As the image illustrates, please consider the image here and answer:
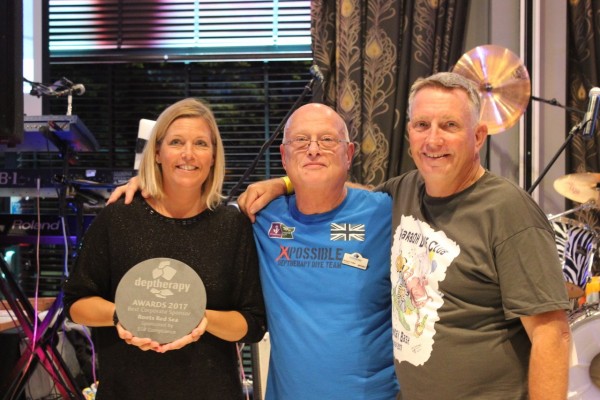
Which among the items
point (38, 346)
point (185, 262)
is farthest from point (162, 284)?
point (38, 346)

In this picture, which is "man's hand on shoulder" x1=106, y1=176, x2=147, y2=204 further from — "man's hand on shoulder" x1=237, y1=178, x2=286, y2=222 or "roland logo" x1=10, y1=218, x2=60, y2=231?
"roland logo" x1=10, y1=218, x2=60, y2=231

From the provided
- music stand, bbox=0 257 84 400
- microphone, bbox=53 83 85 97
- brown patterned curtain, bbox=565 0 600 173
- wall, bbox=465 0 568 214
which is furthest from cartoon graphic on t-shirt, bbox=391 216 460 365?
brown patterned curtain, bbox=565 0 600 173

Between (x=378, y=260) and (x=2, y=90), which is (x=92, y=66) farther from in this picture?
(x=378, y=260)

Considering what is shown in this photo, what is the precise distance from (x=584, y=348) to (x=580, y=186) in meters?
0.88

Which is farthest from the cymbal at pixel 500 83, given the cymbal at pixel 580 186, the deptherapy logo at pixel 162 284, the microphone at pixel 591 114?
the deptherapy logo at pixel 162 284

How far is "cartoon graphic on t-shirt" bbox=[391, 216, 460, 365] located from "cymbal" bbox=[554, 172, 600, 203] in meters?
1.80

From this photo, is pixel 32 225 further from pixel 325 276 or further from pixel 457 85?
pixel 457 85

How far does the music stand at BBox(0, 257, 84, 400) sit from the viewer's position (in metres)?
2.55

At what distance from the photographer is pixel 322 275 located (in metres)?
1.69

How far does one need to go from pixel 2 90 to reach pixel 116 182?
4.49 feet

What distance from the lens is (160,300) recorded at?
4.96ft

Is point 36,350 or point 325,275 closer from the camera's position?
point 325,275

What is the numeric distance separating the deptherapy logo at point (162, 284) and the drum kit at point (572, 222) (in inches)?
66.9

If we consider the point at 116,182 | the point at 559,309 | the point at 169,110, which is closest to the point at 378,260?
the point at 559,309
